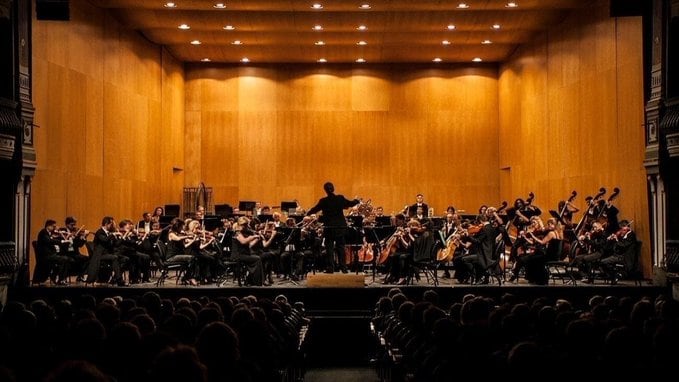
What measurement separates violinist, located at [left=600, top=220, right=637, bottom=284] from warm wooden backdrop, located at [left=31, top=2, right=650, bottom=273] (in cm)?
160

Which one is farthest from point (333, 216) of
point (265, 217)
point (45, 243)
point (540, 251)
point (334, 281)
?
point (45, 243)

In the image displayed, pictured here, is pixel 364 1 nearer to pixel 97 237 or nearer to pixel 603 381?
pixel 97 237

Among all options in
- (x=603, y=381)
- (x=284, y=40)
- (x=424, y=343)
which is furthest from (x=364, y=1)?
(x=603, y=381)

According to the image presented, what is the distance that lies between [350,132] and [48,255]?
45.1 feet

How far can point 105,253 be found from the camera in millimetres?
15578

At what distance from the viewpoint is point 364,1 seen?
1903 cm

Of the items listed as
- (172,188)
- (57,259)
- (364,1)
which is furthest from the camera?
(172,188)

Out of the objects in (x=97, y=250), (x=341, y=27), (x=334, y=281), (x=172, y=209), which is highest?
(x=341, y=27)

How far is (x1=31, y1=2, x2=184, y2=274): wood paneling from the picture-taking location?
17.4 metres

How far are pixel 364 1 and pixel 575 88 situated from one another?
5.80 m

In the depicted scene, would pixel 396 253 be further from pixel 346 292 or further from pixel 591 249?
pixel 591 249

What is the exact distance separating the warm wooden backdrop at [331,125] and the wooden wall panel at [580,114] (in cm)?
5

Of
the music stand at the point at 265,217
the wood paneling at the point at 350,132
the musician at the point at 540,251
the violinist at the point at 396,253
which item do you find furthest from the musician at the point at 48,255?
the wood paneling at the point at 350,132

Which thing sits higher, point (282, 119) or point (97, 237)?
point (282, 119)
